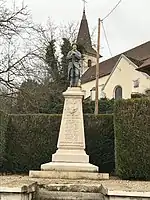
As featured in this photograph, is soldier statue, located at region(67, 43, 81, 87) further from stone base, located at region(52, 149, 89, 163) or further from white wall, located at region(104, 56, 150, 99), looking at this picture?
white wall, located at region(104, 56, 150, 99)

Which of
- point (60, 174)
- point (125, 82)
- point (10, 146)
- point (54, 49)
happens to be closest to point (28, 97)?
point (10, 146)

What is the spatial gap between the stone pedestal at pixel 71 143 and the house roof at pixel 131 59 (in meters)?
31.5

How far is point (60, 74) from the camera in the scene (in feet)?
105

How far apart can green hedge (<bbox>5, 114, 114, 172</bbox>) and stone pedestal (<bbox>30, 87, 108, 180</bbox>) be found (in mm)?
2557

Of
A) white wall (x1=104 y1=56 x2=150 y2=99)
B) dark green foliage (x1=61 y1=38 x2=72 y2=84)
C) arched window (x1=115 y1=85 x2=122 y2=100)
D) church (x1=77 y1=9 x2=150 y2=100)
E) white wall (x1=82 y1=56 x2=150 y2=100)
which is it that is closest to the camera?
dark green foliage (x1=61 y1=38 x2=72 y2=84)

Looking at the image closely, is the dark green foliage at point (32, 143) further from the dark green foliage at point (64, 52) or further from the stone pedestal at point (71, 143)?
the dark green foliage at point (64, 52)

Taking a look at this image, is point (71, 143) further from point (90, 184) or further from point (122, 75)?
point (122, 75)

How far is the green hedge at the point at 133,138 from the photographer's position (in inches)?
479

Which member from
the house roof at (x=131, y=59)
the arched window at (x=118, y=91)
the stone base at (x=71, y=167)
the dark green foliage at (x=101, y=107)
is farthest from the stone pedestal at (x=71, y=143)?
the arched window at (x=118, y=91)

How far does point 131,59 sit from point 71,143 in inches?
1296

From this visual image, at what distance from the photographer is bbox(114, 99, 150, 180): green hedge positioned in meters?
12.2

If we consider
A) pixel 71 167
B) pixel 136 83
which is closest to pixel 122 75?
pixel 136 83

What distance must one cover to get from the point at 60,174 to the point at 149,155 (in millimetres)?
3059

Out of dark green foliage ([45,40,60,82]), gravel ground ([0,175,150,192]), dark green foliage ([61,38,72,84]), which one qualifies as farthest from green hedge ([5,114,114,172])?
dark green foliage ([61,38,72,84])
